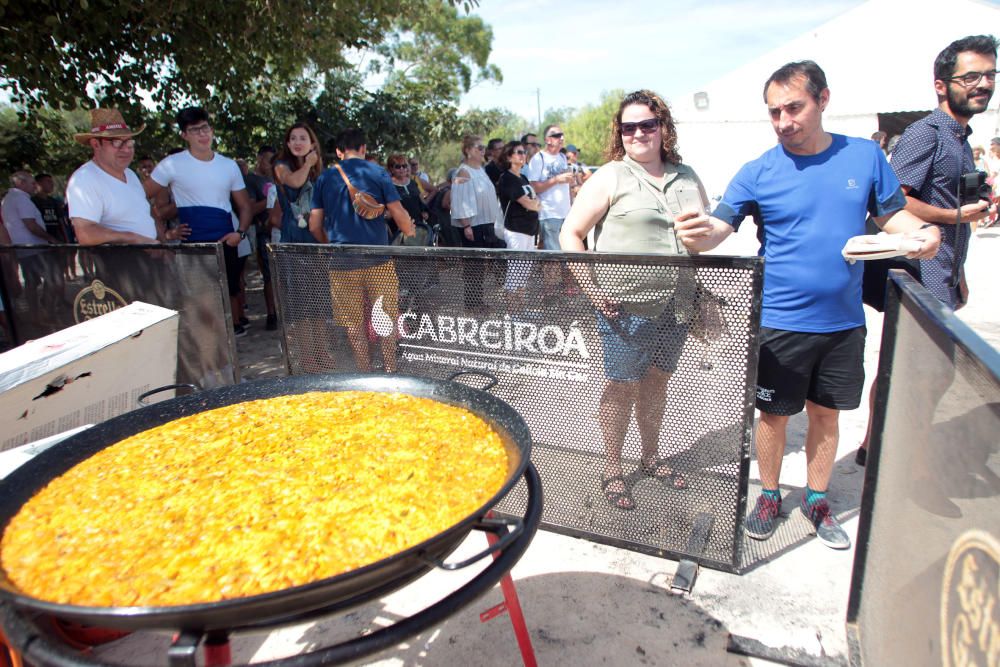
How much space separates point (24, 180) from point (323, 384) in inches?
418

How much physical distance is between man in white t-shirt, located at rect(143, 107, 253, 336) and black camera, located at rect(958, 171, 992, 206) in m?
5.54

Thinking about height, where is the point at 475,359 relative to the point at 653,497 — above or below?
above

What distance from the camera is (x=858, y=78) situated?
18484 mm

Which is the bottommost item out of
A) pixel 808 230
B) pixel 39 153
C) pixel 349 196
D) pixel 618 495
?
pixel 618 495

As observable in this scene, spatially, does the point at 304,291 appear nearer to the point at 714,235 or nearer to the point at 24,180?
the point at 714,235

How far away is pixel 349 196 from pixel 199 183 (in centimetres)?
172

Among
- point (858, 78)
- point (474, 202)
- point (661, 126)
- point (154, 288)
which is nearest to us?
point (661, 126)

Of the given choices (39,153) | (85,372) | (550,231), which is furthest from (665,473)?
(39,153)

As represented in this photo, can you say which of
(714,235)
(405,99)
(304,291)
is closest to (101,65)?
(304,291)

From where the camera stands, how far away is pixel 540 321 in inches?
118

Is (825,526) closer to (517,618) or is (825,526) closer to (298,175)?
(517,618)

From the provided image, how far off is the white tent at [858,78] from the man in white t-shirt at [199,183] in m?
15.0

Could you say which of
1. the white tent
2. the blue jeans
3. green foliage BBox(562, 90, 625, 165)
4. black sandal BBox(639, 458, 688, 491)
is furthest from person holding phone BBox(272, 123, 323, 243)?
green foliage BBox(562, 90, 625, 165)

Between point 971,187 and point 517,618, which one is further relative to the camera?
point 971,187
